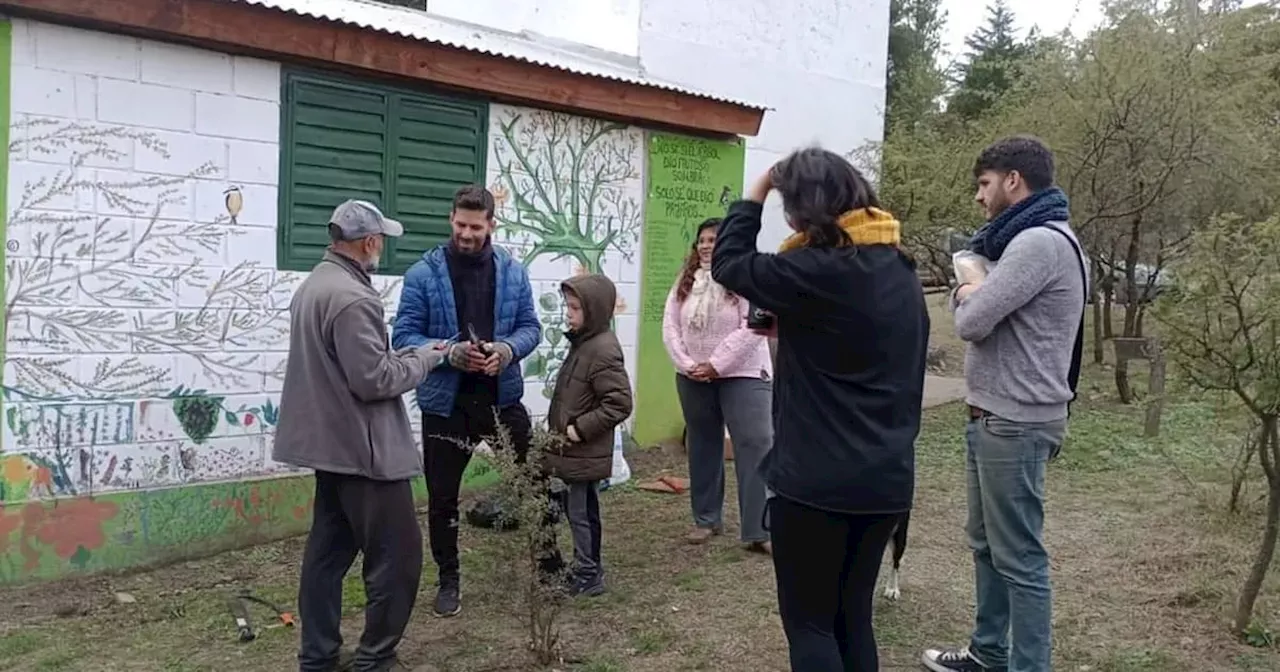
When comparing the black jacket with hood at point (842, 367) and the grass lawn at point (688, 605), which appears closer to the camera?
the black jacket with hood at point (842, 367)

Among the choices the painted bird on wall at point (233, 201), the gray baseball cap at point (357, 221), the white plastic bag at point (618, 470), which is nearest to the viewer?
the gray baseball cap at point (357, 221)

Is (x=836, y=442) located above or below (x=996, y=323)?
below

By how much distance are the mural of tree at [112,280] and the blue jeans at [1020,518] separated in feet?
13.2

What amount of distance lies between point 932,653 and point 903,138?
9298mm

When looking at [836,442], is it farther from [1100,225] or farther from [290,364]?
[1100,225]

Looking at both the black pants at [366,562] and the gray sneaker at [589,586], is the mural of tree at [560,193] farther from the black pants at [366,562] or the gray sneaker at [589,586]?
the black pants at [366,562]

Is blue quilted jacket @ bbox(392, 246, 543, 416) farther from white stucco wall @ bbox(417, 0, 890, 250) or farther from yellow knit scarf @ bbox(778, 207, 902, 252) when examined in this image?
white stucco wall @ bbox(417, 0, 890, 250)

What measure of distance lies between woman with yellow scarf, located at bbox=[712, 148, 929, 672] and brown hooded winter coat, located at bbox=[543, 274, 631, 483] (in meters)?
1.81

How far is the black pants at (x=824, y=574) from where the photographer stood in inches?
115

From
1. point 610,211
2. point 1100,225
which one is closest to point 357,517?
point 610,211

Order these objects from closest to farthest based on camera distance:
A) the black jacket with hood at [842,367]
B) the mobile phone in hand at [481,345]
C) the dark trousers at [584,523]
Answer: the black jacket with hood at [842,367], the mobile phone in hand at [481,345], the dark trousers at [584,523]

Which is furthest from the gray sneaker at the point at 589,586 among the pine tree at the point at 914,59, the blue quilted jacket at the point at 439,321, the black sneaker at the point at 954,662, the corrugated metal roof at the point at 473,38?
the pine tree at the point at 914,59

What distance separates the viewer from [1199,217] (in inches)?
549

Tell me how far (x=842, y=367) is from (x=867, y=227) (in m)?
0.39
